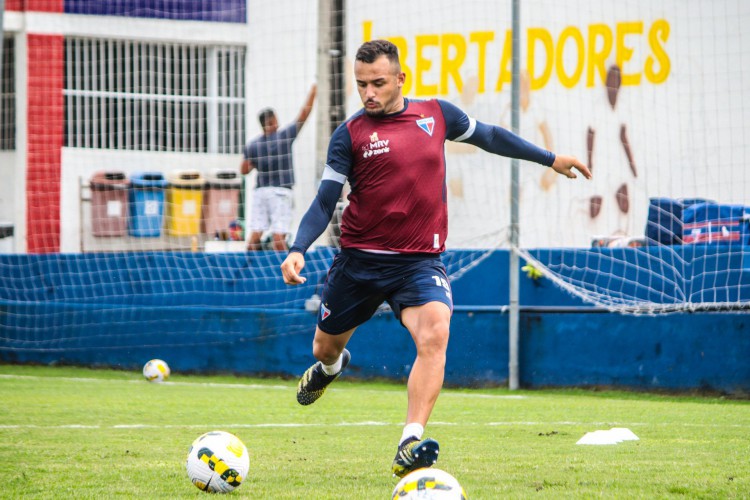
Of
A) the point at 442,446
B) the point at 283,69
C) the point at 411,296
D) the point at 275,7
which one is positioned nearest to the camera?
the point at 411,296

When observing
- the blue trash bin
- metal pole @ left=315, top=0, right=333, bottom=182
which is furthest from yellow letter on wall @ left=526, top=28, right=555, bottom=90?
the blue trash bin

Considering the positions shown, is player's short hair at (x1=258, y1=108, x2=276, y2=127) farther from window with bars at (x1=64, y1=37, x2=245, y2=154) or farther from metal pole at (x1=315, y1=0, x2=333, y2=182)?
window with bars at (x1=64, y1=37, x2=245, y2=154)

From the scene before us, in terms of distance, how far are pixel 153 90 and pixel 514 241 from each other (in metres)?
14.7

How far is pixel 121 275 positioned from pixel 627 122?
674cm

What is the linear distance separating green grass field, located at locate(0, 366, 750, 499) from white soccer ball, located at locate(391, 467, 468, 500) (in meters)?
0.70

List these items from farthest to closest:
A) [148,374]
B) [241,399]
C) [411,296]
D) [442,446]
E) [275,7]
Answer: [275,7]
[148,374]
[241,399]
[442,446]
[411,296]

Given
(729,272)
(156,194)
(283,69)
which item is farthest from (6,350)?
(729,272)

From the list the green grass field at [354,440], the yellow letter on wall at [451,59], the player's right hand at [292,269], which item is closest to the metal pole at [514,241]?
the green grass field at [354,440]

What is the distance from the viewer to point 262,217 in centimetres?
1530

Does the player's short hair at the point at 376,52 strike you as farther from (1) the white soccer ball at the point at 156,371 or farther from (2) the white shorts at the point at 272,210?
(2) the white shorts at the point at 272,210

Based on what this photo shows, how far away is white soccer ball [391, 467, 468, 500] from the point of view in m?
4.30

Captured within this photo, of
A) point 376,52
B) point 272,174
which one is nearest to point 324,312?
point 376,52

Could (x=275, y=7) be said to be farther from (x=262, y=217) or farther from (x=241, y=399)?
(x=241, y=399)

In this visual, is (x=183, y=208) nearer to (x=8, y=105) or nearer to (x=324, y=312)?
(x=8, y=105)
